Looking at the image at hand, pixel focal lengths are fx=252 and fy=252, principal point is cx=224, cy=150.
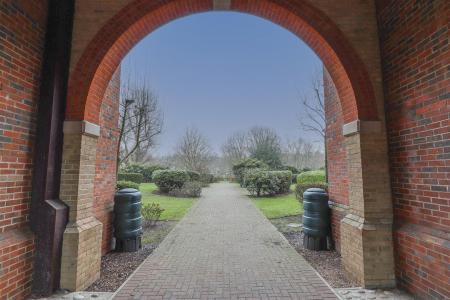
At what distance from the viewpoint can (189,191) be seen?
1705 cm

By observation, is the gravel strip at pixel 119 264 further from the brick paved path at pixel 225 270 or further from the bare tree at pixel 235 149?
the bare tree at pixel 235 149

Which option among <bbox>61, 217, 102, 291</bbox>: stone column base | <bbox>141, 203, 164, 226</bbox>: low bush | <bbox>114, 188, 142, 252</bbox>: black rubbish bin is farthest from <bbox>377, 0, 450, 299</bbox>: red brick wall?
<bbox>141, 203, 164, 226</bbox>: low bush

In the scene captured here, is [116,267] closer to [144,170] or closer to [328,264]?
[328,264]

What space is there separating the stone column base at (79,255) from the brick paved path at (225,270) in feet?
2.07

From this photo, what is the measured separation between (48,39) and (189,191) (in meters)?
13.8

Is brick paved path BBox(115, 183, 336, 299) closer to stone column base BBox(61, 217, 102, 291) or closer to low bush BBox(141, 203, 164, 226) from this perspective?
stone column base BBox(61, 217, 102, 291)

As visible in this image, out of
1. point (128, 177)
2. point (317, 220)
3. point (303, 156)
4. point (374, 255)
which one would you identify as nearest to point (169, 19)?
point (317, 220)

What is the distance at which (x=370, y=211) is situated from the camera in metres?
3.99

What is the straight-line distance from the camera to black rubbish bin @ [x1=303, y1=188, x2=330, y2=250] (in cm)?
570

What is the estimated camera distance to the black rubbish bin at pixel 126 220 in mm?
5570

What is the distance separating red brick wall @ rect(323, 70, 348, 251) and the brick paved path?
1.22 metres

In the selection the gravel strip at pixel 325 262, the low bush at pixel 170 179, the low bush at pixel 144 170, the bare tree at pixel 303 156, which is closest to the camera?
the gravel strip at pixel 325 262

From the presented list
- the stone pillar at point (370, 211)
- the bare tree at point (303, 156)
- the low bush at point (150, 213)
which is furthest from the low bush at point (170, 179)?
the bare tree at point (303, 156)

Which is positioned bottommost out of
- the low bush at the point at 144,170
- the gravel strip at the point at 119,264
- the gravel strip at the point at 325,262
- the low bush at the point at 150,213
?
the gravel strip at the point at 119,264
